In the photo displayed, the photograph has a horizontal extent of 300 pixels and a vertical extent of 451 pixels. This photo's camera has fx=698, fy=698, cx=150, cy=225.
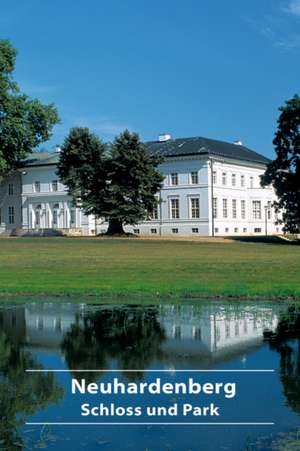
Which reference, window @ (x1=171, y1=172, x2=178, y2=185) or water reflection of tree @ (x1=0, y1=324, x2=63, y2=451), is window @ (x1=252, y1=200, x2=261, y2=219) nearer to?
window @ (x1=171, y1=172, x2=178, y2=185)

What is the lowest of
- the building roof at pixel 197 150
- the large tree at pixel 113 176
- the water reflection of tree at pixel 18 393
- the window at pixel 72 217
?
the water reflection of tree at pixel 18 393

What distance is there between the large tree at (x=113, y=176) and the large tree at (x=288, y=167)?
12009 millimetres

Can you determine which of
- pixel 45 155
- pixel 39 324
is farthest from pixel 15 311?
pixel 45 155

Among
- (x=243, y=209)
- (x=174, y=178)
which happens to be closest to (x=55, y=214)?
(x=174, y=178)

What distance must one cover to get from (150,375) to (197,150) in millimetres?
76516

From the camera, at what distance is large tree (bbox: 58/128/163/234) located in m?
70.0

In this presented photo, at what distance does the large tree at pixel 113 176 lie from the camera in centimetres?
7000

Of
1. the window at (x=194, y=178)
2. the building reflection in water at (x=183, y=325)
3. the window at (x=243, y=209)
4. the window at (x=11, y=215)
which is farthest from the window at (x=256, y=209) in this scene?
the building reflection in water at (x=183, y=325)

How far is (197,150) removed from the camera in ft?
282

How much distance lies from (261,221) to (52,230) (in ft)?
91.2

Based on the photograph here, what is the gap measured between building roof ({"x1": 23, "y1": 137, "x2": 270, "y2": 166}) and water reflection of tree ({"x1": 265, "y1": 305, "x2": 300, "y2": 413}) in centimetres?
6641

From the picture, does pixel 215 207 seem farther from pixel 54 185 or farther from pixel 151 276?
pixel 151 276

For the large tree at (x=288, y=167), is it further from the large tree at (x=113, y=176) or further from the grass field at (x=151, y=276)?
the grass field at (x=151, y=276)

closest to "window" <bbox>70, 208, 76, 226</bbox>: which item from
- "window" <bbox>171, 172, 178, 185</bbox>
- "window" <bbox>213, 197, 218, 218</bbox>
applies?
"window" <bbox>171, 172, 178, 185</bbox>
